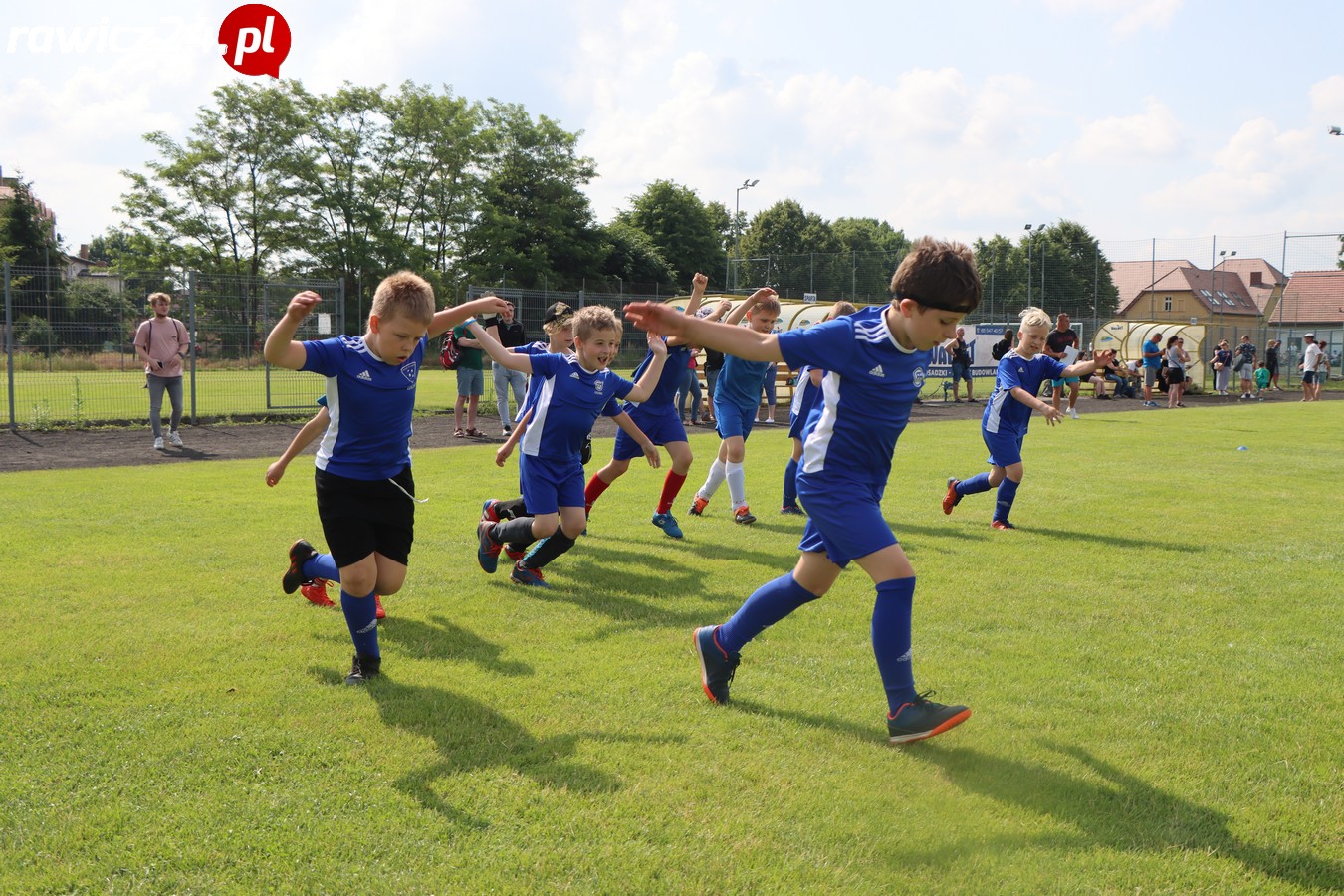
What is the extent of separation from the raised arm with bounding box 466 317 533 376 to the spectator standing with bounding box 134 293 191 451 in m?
9.00

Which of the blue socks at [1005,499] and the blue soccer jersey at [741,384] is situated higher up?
the blue soccer jersey at [741,384]

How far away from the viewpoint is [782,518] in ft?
30.0

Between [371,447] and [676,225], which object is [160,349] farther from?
[676,225]

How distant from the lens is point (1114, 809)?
11.3ft

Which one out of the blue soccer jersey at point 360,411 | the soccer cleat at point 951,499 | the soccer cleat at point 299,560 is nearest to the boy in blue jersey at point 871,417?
the blue soccer jersey at point 360,411

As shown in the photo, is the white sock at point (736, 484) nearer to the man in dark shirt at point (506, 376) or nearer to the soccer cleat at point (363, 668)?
the soccer cleat at point (363, 668)

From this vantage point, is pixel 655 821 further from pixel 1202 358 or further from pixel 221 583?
pixel 1202 358

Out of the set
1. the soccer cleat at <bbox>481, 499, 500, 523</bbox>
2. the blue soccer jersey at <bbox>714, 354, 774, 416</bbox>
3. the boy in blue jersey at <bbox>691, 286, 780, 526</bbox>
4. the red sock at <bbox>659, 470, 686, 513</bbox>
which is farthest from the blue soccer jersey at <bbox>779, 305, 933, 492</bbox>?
the blue soccer jersey at <bbox>714, 354, 774, 416</bbox>

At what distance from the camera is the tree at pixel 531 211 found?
175 ft

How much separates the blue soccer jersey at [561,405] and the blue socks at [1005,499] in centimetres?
400

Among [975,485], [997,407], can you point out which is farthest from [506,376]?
[997,407]

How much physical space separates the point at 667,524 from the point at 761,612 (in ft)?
12.8

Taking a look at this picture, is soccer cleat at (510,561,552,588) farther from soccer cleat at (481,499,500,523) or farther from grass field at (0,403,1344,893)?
soccer cleat at (481,499,500,523)

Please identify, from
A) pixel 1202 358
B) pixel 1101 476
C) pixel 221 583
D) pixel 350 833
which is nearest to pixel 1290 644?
pixel 350 833
